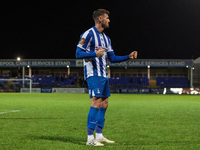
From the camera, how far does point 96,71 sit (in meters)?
5.09

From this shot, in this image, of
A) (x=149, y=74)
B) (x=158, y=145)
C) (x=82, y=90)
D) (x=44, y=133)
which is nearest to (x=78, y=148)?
(x=158, y=145)

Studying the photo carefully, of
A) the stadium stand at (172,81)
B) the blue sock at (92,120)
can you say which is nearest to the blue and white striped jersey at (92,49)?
the blue sock at (92,120)

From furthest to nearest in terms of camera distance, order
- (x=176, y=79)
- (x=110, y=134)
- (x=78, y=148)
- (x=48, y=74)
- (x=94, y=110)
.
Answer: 1. (x=48, y=74)
2. (x=176, y=79)
3. (x=110, y=134)
4. (x=94, y=110)
5. (x=78, y=148)

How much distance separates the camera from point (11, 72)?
60188mm

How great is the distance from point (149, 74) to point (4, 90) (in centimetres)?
2756

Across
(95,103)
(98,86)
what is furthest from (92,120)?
(98,86)

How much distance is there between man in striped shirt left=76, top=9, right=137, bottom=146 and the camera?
195 inches

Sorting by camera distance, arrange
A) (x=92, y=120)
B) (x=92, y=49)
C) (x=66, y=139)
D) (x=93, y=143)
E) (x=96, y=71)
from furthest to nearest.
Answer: (x=66, y=139) → (x=92, y=49) → (x=96, y=71) → (x=92, y=120) → (x=93, y=143)

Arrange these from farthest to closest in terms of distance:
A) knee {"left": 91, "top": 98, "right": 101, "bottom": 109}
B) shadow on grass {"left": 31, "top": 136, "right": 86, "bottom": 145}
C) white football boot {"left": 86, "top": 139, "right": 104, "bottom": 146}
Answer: shadow on grass {"left": 31, "top": 136, "right": 86, "bottom": 145}, knee {"left": 91, "top": 98, "right": 101, "bottom": 109}, white football boot {"left": 86, "top": 139, "right": 104, "bottom": 146}

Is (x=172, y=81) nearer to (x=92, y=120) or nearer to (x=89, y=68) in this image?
(x=89, y=68)

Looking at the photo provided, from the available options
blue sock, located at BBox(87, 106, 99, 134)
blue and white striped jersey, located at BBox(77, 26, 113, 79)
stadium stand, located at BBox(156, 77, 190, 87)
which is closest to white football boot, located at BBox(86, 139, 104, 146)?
blue sock, located at BBox(87, 106, 99, 134)

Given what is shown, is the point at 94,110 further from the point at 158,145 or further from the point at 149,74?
the point at 149,74

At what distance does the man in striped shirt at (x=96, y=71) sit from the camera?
195 inches

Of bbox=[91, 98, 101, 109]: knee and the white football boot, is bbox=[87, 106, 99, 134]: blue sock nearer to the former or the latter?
bbox=[91, 98, 101, 109]: knee
